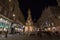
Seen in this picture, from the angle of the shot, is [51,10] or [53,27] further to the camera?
[51,10]

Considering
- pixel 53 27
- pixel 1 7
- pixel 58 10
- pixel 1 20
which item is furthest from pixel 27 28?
pixel 1 20

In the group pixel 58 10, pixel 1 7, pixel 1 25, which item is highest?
pixel 58 10

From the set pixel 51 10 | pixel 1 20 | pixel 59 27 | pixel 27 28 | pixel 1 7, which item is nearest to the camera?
pixel 1 20

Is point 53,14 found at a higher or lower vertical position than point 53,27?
higher

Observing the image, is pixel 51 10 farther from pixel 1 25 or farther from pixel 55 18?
pixel 1 25

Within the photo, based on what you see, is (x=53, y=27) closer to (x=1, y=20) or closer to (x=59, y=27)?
(x=59, y=27)

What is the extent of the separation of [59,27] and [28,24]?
56.4 feet

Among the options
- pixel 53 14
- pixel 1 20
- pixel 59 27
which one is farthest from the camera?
pixel 53 14

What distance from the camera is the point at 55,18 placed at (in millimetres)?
86562

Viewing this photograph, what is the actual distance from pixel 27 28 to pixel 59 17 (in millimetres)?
18036

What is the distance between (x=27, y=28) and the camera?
83.8 m

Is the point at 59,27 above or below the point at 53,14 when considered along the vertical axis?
below

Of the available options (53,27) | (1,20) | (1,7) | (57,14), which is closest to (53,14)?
(57,14)

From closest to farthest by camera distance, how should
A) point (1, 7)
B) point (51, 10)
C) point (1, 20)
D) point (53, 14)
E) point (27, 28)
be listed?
point (1, 20) → point (1, 7) → point (27, 28) → point (53, 14) → point (51, 10)
